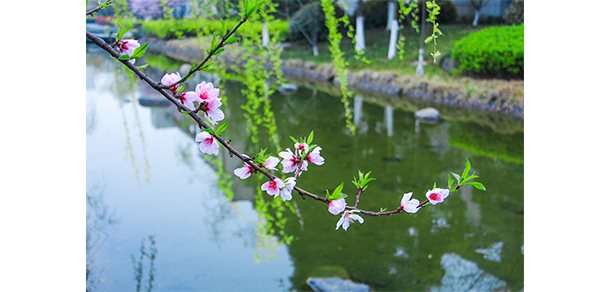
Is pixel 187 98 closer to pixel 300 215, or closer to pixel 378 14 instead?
pixel 300 215

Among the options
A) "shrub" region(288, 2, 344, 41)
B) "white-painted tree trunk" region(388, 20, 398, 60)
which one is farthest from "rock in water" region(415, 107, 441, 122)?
"shrub" region(288, 2, 344, 41)

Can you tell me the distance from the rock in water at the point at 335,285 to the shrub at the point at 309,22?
28.3 ft

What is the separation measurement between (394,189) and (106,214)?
8.66 ft

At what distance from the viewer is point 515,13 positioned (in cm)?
1003

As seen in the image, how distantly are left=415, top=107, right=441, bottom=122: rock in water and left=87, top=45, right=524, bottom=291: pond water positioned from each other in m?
0.17

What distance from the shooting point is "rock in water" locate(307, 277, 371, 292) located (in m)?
2.92

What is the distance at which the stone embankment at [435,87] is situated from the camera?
22.5 feet

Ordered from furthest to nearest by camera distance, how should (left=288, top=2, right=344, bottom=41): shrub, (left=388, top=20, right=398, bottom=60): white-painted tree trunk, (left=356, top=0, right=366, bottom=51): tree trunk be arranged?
(left=288, top=2, right=344, bottom=41): shrub < (left=356, top=0, right=366, bottom=51): tree trunk < (left=388, top=20, right=398, bottom=60): white-painted tree trunk

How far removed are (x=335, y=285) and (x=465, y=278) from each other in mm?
920

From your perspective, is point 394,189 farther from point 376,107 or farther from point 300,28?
point 300,28

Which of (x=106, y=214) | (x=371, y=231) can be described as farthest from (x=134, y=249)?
(x=371, y=231)

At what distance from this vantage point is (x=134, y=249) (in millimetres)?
3527

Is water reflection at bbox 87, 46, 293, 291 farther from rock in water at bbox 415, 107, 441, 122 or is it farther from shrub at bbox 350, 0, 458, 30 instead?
shrub at bbox 350, 0, 458, 30

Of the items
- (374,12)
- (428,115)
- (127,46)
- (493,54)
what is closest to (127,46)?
(127,46)
